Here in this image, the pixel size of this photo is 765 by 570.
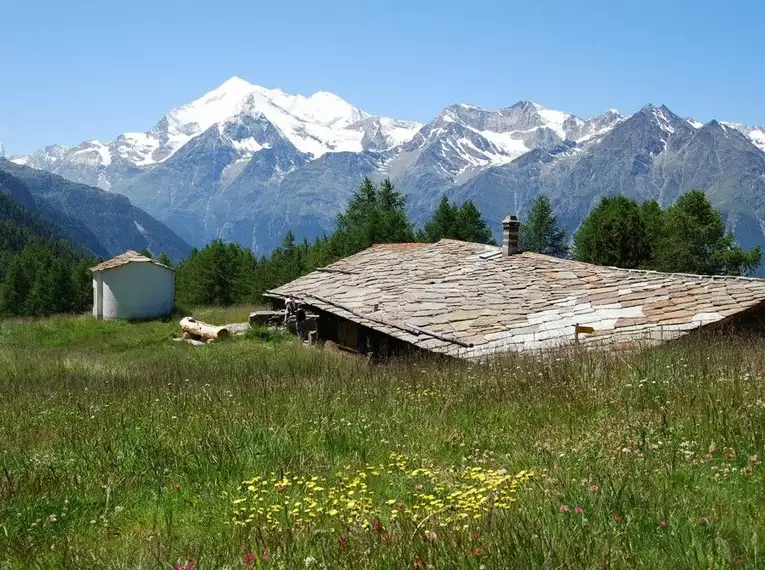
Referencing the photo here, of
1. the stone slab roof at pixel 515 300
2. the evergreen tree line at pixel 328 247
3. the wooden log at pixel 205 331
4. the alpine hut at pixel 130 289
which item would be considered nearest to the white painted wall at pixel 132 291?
the alpine hut at pixel 130 289

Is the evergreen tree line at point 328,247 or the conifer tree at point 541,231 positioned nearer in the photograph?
the evergreen tree line at point 328,247

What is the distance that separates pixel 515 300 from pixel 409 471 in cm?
1628

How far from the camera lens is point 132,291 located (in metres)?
39.1

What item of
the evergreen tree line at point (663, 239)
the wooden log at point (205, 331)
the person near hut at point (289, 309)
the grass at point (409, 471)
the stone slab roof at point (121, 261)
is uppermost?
the evergreen tree line at point (663, 239)

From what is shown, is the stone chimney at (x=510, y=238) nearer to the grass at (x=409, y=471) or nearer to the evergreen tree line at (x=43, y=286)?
the grass at (x=409, y=471)

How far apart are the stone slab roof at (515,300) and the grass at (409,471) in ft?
19.9

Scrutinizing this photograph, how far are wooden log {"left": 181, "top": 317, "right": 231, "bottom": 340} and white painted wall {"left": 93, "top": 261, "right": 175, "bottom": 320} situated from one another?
28.0ft

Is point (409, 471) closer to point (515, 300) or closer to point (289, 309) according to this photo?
point (515, 300)

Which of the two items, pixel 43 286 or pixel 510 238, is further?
pixel 43 286

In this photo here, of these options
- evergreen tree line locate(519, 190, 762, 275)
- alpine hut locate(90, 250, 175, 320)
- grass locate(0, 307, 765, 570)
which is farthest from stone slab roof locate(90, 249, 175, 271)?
grass locate(0, 307, 765, 570)

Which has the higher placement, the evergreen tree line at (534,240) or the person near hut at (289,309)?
the evergreen tree line at (534,240)

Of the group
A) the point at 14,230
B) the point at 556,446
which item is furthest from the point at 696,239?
the point at 14,230

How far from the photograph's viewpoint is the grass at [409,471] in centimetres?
303

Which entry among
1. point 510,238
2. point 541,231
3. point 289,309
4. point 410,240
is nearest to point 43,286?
point 410,240
